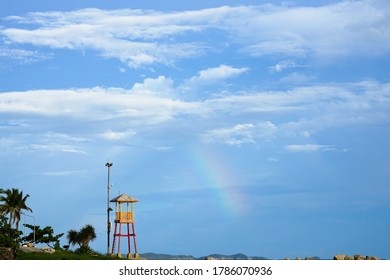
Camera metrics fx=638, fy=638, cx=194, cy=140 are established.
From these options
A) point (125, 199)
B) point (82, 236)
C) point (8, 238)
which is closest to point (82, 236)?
point (82, 236)

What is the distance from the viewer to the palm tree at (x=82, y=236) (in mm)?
71750

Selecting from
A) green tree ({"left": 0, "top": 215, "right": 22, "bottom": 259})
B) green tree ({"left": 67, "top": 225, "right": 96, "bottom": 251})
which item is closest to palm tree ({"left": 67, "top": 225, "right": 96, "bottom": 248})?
green tree ({"left": 67, "top": 225, "right": 96, "bottom": 251})

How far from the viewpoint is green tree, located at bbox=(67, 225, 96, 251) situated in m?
71.8

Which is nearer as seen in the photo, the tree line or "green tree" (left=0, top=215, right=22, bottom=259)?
"green tree" (left=0, top=215, right=22, bottom=259)

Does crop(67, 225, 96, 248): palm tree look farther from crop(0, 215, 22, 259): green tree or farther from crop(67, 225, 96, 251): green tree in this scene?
crop(0, 215, 22, 259): green tree

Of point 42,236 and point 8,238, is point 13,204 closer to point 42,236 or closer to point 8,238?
point 42,236

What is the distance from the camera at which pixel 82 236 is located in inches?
2825
